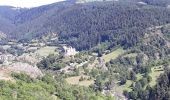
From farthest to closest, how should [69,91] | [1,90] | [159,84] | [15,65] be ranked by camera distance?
[159,84] → [15,65] → [69,91] → [1,90]

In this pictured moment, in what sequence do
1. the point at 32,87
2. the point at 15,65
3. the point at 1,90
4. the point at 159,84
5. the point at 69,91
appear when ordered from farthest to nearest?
the point at 159,84
the point at 15,65
the point at 69,91
the point at 32,87
the point at 1,90

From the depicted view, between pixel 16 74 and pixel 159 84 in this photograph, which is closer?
pixel 16 74

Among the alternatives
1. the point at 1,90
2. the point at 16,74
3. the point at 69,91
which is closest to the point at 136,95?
the point at 69,91

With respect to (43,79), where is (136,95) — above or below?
below

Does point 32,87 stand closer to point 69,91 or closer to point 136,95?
point 69,91

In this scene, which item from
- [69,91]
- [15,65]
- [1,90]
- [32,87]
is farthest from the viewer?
[15,65]

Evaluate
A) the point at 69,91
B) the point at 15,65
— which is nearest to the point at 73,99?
the point at 69,91

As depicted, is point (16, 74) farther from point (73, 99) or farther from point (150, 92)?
point (150, 92)

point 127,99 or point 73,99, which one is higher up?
point 73,99

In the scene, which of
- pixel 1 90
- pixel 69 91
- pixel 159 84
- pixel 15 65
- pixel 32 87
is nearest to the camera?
pixel 1 90
